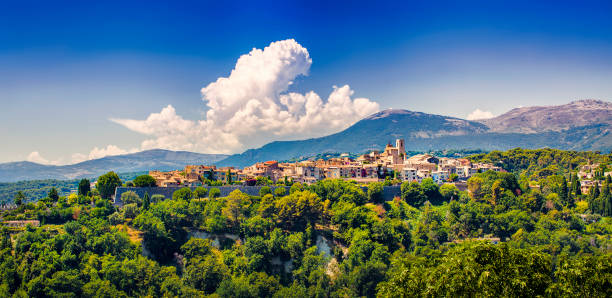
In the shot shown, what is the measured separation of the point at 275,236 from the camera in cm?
4081

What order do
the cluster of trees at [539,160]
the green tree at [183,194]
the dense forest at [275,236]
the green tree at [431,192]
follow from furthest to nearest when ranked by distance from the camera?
the cluster of trees at [539,160] → the green tree at [431,192] → the green tree at [183,194] → the dense forest at [275,236]

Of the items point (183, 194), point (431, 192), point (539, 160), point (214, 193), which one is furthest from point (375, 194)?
point (539, 160)

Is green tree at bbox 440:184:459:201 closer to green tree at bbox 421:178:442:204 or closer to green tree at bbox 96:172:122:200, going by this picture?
green tree at bbox 421:178:442:204

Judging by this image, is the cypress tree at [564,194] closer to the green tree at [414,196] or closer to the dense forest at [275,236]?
the dense forest at [275,236]

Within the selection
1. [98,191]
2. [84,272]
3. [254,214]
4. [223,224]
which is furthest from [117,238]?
[98,191]

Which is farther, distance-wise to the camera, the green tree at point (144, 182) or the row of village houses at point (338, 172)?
the row of village houses at point (338, 172)

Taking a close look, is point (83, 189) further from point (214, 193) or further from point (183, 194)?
point (214, 193)

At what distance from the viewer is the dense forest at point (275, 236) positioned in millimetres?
34688

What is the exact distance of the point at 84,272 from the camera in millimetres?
34938

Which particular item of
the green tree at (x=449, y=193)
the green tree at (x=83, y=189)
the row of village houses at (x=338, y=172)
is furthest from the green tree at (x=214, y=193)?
the green tree at (x=449, y=193)

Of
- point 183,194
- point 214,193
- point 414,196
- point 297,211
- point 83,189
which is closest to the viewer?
point 297,211

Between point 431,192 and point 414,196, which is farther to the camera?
point 431,192

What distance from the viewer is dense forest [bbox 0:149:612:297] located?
1366 inches

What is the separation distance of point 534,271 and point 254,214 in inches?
1192
